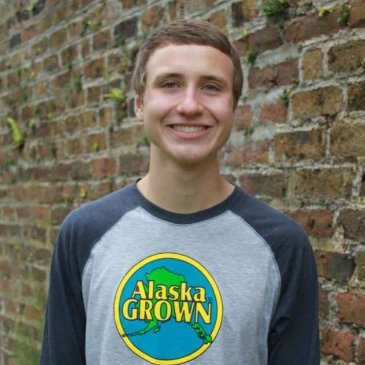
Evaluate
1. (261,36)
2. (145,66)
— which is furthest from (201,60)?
(261,36)

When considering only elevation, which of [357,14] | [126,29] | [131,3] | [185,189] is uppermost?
[131,3]

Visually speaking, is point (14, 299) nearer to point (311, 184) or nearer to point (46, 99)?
point (46, 99)

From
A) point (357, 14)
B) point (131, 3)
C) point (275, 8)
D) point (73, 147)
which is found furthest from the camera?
point (73, 147)

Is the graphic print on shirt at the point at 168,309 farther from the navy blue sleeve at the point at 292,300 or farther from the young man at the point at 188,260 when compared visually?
the navy blue sleeve at the point at 292,300

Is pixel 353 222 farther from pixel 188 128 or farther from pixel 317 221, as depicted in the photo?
pixel 188 128

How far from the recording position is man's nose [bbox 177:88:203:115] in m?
1.63

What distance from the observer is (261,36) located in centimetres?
240

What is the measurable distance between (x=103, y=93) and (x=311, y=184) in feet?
5.03

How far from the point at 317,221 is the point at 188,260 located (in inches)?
26.4

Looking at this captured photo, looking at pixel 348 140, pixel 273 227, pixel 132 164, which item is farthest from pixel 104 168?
pixel 273 227

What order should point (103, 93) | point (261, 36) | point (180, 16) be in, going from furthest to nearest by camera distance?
point (103, 93), point (180, 16), point (261, 36)

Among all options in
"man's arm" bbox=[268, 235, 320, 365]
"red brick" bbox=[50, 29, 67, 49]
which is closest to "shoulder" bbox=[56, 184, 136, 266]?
"man's arm" bbox=[268, 235, 320, 365]

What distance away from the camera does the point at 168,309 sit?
164cm

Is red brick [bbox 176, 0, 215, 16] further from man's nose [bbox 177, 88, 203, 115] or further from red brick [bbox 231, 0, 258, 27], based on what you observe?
man's nose [bbox 177, 88, 203, 115]
